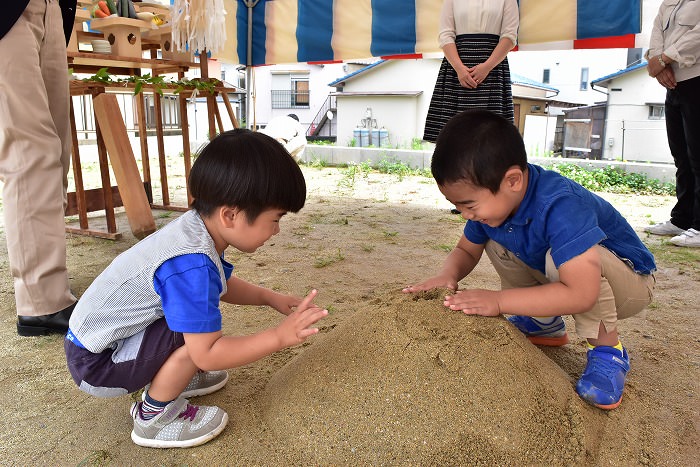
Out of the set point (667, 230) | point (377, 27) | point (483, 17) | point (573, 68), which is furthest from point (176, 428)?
point (573, 68)

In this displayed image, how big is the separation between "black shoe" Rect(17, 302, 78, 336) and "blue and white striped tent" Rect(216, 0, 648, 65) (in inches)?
139

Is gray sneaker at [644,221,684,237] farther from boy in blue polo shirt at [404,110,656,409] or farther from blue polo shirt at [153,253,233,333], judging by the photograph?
blue polo shirt at [153,253,233,333]

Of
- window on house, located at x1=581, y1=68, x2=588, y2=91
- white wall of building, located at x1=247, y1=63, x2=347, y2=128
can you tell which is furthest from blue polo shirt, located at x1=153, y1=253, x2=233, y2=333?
window on house, located at x1=581, y1=68, x2=588, y2=91

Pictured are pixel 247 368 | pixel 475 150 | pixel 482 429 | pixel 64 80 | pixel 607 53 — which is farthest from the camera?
pixel 607 53

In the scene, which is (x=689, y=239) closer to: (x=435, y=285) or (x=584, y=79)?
(x=435, y=285)

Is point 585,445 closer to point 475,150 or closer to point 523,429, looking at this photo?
point 523,429

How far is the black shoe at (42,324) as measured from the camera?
1891 mm

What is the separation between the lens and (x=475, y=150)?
137cm

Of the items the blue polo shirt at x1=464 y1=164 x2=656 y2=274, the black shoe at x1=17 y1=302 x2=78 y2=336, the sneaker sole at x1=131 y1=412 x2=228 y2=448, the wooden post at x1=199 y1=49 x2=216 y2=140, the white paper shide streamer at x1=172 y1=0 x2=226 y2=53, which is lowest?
the sneaker sole at x1=131 y1=412 x2=228 y2=448

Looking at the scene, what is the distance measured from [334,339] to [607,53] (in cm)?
2817

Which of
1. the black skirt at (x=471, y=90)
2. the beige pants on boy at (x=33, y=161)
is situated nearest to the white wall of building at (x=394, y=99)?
the black skirt at (x=471, y=90)

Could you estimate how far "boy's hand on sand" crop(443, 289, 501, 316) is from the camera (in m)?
1.45

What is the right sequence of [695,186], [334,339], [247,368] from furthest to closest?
[695,186], [247,368], [334,339]

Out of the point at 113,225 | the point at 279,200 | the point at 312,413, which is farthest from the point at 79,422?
the point at 113,225
